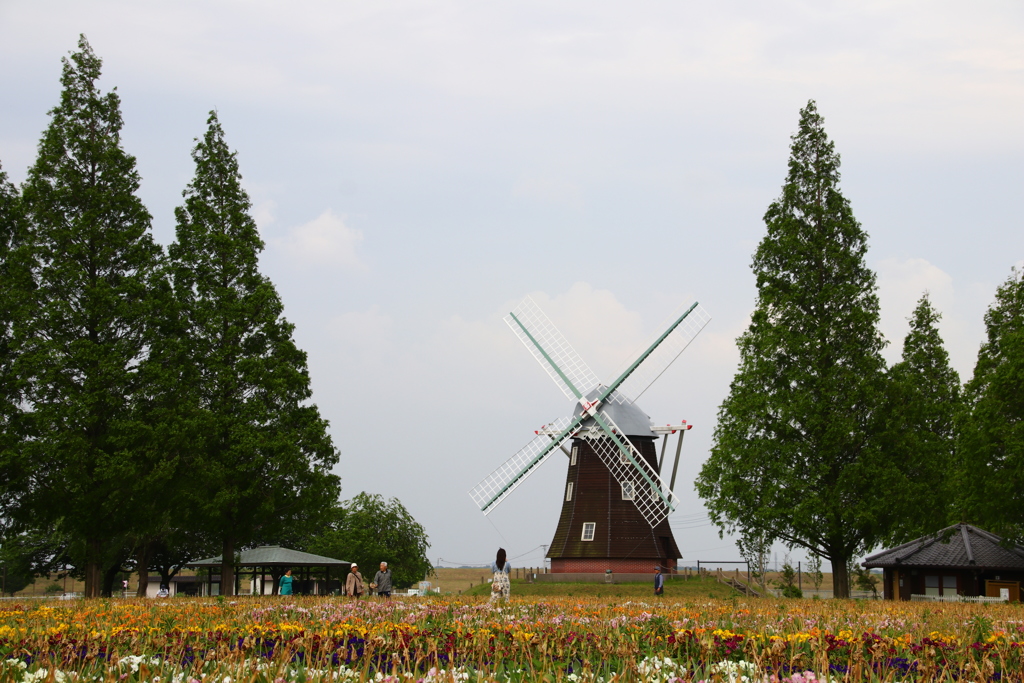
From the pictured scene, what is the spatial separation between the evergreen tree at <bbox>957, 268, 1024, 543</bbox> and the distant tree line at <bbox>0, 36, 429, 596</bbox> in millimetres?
21928

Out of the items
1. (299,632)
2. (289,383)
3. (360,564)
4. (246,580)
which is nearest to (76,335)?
(289,383)

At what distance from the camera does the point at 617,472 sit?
4666cm

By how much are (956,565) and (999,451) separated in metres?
9.29

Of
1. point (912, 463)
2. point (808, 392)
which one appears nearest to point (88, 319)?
point (808, 392)

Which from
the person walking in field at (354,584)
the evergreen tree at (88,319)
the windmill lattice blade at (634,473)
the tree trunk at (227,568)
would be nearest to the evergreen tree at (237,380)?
the tree trunk at (227,568)

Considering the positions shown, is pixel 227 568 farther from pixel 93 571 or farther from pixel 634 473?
pixel 634 473

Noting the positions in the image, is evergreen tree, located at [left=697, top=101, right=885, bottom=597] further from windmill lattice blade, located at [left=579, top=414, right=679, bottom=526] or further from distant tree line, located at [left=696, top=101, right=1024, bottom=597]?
windmill lattice blade, located at [left=579, top=414, right=679, bottom=526]

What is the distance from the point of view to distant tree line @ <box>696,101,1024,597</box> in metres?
32.7

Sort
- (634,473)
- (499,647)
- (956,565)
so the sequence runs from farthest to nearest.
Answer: (634,473), (956,565), (499,647)

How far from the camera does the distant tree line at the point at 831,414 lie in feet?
107

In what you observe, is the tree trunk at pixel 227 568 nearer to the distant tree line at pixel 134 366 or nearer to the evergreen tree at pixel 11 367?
the distant tree line at pixel 134 366

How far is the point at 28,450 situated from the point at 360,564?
35.5 metres

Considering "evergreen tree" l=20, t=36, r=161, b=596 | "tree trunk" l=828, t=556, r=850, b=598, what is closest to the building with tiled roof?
"tree trunk" l=828, t=556, r=850, b=598

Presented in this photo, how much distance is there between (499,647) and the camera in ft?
26.4
